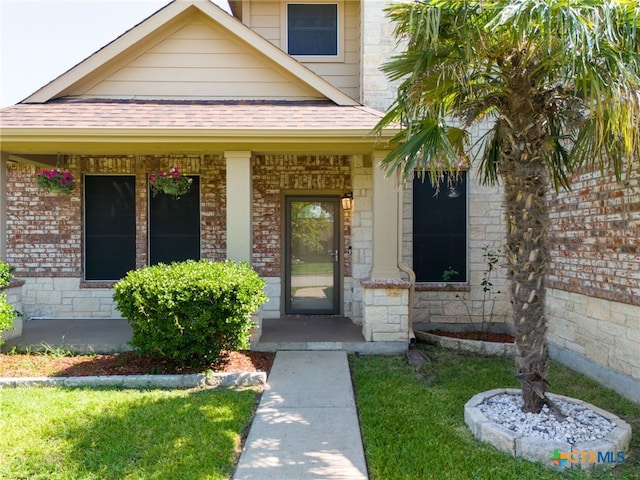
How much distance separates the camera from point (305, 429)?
12.2ft

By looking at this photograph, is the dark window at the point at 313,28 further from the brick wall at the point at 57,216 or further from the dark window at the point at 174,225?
the dark window at the point at 174,225

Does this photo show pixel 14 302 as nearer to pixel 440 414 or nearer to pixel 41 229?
pixel 41 229

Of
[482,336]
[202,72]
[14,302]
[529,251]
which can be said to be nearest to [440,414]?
[529,251]

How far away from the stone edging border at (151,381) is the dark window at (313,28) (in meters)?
6.17

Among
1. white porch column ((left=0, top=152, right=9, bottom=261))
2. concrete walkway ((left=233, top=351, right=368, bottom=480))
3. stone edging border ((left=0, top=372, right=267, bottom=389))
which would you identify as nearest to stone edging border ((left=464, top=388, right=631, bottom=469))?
concrete walkway ((left=233, top=351, right=368, bottom=480))

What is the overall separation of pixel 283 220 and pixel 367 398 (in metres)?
4.11

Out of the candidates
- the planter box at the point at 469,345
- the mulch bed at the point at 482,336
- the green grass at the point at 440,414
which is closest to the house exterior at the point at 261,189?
the mulch bed at the point at 482,336

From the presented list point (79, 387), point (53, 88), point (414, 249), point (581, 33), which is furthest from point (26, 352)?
point (581, 33)

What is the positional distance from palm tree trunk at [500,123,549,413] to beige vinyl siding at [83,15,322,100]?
395 cm

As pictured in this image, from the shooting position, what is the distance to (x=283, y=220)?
773cm

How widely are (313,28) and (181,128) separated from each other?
4.02 metres

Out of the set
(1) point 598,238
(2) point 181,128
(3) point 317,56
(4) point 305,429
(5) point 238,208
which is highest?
(3) point 317,56

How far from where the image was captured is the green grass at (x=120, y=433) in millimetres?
3062

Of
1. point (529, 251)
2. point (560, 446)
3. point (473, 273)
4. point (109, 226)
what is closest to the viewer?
point (560, 446)
